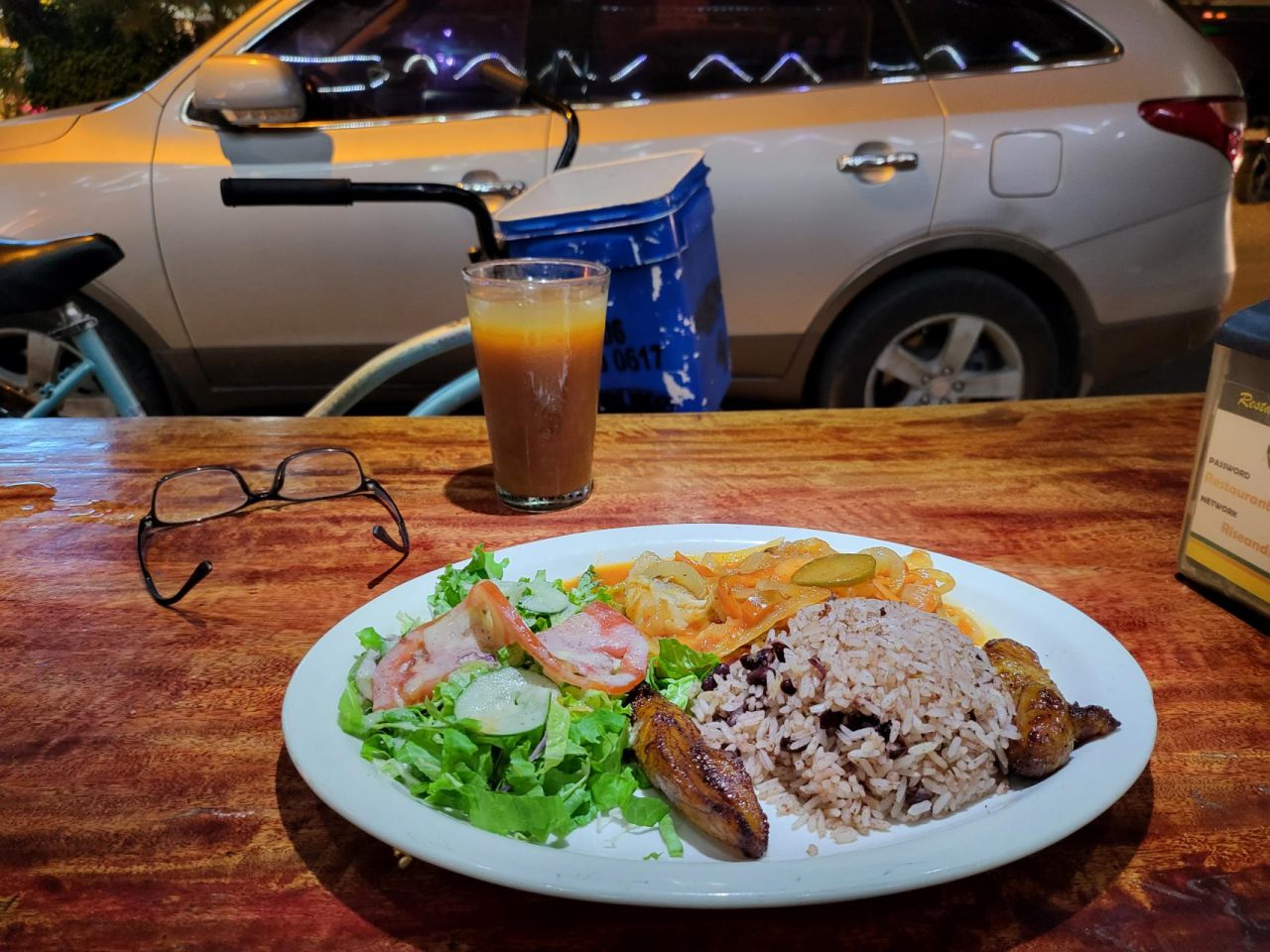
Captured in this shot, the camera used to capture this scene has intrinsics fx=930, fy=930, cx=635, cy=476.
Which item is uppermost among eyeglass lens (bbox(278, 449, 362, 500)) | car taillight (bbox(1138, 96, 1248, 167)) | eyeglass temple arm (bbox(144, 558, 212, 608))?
car taillight (bbox(1138, 96, 1248, 167))

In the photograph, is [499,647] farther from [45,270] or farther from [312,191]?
[45,270]

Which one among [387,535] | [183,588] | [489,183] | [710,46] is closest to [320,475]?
[387,535]

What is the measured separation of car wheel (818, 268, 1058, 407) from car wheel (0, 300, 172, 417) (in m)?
2.57

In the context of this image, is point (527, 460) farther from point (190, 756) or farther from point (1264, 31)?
point (1264, 31)

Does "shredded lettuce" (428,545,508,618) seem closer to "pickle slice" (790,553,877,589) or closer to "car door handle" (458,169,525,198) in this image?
"pickle slice" (790,553,877,589)

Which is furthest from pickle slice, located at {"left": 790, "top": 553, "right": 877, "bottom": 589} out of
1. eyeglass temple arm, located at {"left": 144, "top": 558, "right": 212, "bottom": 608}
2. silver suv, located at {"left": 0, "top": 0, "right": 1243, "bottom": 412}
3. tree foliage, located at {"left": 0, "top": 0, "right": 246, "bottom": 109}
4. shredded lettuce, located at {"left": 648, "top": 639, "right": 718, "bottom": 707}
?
tree foliage, located at {"left": 0, "top": 0, "right": 246, "bottom": 109}

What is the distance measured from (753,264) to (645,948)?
2858 millimetres

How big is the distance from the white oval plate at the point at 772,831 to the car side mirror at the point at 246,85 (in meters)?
2.51

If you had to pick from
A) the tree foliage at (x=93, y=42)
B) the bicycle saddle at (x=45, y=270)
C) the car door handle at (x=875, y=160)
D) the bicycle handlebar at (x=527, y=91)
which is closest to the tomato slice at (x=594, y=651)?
the bicycle handlebar at (x=527, y=91)

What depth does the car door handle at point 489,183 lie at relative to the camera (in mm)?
3131

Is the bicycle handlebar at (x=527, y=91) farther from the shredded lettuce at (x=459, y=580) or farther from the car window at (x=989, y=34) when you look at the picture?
the car window at (x=989, y=34)

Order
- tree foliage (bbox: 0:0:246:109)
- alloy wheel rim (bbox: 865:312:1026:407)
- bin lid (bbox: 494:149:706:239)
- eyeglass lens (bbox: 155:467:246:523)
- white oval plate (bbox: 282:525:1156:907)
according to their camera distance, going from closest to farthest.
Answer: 1. white oval plate (bbox: 282:525:1156:907)
2. eyeglass lens (bbox: 155:467:246:523)
3. bin lid (bbox: 494:149:706:239)
4. alloy wheel rim (bbox: 865:312:1026:407)
5. tree foliage (bbox: 0:0:246:109)

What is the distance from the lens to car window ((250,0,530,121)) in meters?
3.31

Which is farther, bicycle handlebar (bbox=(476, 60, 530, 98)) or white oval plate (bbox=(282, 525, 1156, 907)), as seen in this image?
bicycle handlebar (bbox=(476, 60, 530, 98))
